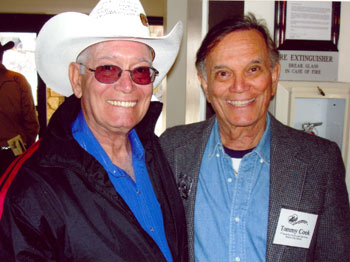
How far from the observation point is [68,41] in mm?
1398

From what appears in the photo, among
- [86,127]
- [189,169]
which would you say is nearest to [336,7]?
[189,169]

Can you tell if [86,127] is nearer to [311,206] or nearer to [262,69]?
[262,69]

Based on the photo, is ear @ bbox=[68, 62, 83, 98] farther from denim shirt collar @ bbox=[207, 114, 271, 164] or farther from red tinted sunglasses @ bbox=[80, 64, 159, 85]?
denim shirt collar @ bbox=[207, 114, 271, 164]

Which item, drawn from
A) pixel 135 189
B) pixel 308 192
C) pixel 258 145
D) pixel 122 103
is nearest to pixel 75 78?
pixel 122 103

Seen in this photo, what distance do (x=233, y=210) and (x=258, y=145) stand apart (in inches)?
14.1


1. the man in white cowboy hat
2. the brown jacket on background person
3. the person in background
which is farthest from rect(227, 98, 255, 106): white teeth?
the brown jacket on background person

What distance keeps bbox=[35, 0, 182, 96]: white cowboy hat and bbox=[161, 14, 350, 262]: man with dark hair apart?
377 millimetres

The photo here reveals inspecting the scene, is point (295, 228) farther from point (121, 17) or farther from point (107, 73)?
point (121, 17)

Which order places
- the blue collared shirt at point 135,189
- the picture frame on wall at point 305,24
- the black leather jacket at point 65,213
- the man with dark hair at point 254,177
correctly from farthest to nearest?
1. the picture frame on wall at point 305,24
2. the man with dark hair at point 254,177
3. the blue collared shirt at point 135,189
4. the black leather jacket at point 65,213

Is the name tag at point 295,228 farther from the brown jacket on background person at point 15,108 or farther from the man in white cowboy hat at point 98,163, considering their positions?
the brown jacket on background person at point 15,108

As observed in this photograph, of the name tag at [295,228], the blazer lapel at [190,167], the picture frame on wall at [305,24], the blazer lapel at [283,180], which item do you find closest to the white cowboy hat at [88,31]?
the blazer lapel at [190,167]

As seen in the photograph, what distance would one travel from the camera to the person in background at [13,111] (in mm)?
3791

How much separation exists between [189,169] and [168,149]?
0.22m

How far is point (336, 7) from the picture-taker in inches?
70.5
